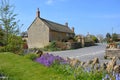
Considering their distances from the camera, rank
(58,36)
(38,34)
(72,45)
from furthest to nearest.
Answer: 1. (58,36)
2. (38,34)
3. (72,45)

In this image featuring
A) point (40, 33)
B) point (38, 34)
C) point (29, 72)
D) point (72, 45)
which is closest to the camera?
point (29, 72)

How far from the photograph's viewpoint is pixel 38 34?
53250 millimetres

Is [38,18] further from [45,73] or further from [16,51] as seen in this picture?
[45,73]

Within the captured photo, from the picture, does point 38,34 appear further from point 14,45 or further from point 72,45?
point 14,45

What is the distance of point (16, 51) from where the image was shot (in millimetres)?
20266

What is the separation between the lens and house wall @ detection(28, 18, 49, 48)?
51781 millimetres

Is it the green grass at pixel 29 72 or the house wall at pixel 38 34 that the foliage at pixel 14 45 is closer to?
the green grass at pixel 29 72

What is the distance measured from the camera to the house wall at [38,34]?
51.8 meters

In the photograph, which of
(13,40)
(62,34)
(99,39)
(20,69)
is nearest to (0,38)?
(13,40)

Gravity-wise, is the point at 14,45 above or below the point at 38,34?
below

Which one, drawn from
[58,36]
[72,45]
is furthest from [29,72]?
[58,36]

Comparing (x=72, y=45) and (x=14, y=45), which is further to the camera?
(x=72, y=45)

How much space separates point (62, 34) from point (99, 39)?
27.8m

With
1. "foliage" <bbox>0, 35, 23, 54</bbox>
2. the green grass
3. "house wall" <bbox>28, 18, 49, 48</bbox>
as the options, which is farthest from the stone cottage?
the green grass
